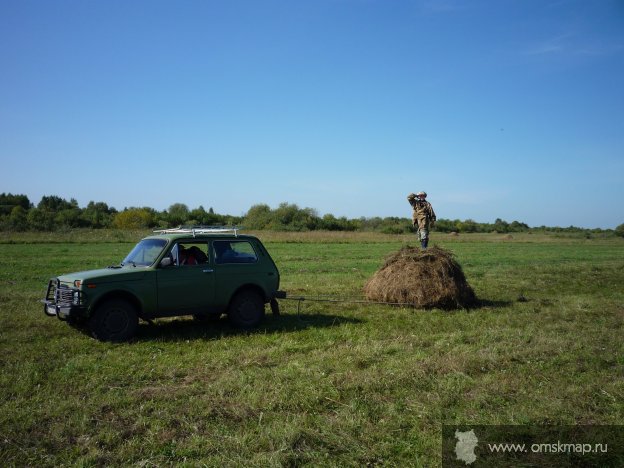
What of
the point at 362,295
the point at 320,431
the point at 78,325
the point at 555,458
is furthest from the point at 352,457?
the point at 362,295

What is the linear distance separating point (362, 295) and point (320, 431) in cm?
877

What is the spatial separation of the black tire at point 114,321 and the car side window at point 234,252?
189 cm

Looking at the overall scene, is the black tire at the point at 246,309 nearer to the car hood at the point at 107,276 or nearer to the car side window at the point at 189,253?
the car side window at the point at 189,253

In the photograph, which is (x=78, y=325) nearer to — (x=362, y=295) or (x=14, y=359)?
(x=14, y=359)

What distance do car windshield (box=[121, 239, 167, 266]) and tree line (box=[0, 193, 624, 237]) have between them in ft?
137

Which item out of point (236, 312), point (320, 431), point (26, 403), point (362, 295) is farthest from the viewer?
point (362, 295)

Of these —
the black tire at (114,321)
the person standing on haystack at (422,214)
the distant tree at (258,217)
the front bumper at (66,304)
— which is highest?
the distant tree at (258,217)

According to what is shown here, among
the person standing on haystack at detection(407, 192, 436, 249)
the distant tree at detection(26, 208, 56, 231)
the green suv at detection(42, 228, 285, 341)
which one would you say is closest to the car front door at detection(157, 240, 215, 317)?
the green suv at detection(42, 228, 285, 341)

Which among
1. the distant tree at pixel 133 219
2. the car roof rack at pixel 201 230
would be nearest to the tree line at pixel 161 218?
the distant tree at pixel 133 219

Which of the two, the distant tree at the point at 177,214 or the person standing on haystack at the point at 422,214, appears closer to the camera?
the person standing on haystack at the point at 422,214

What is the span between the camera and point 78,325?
27.2 feet

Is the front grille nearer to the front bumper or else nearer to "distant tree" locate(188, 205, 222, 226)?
the front bumper

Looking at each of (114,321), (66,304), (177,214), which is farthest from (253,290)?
(177,214)

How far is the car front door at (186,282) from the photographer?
8.55 m
